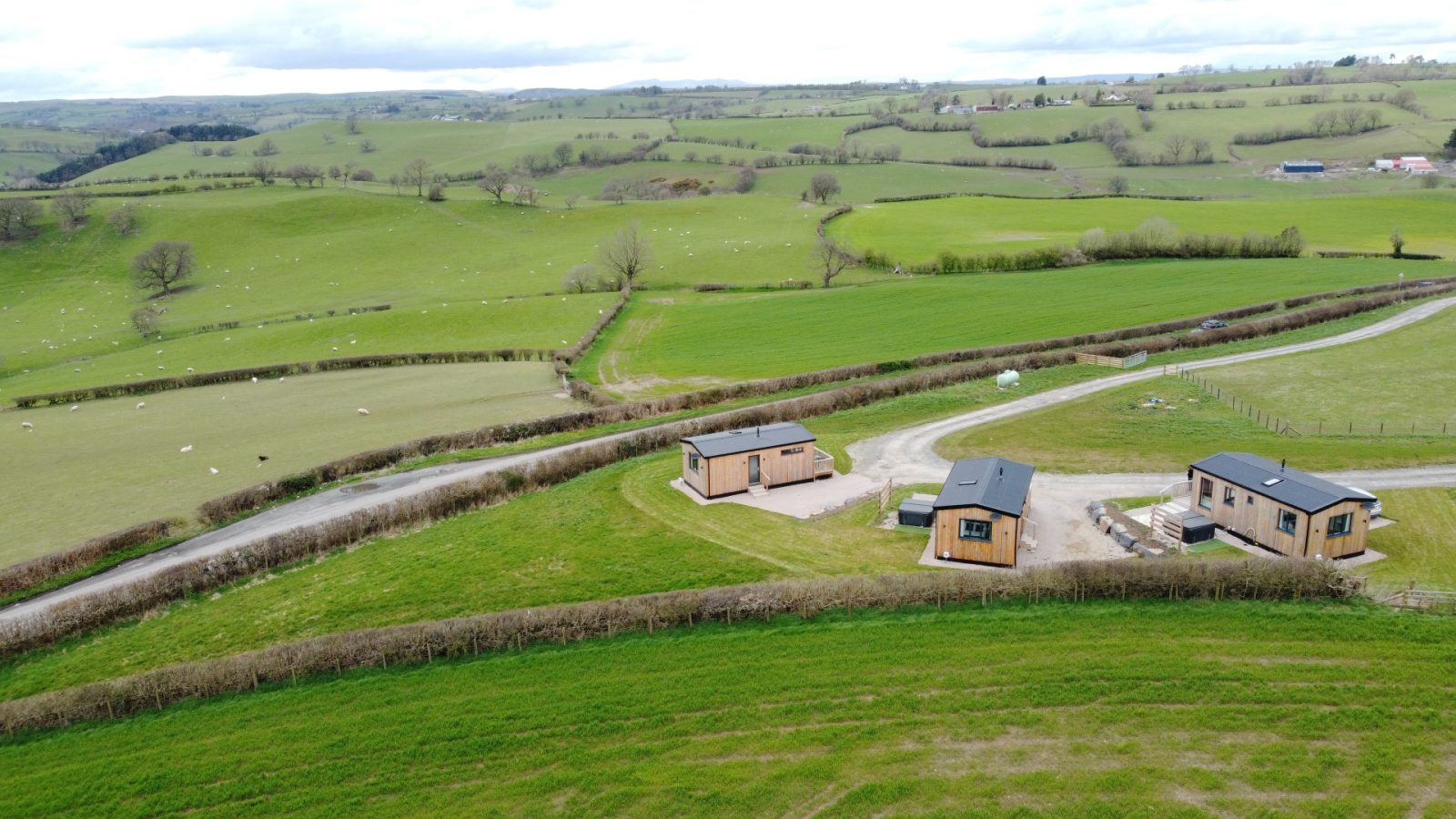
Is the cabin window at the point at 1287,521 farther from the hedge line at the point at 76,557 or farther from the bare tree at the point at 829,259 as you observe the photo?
the bare tree at the point at 829,259

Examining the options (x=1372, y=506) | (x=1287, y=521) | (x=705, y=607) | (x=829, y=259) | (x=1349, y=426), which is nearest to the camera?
(x=705, y=607)

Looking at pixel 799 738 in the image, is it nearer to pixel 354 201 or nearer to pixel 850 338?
pixel 850 338

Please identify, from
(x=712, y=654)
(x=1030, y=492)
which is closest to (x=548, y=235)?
(x=1030, y=492)

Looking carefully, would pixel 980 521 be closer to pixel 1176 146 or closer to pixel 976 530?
pixel 976 530

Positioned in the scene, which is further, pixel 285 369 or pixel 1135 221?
Result: pixel 1135 221

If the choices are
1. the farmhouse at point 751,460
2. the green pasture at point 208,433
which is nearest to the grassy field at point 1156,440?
the farmhouse at point 751,460

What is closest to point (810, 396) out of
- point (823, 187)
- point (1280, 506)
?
point (1280, 506)
